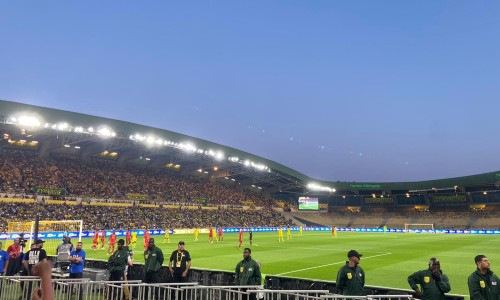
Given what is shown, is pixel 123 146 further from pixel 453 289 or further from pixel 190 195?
pixel 453 289

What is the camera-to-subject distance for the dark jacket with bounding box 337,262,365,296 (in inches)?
329

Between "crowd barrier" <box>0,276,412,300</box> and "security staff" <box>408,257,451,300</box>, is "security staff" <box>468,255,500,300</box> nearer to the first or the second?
"security staff" <box>408,257,451,300</box>

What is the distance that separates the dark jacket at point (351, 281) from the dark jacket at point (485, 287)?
226 cm

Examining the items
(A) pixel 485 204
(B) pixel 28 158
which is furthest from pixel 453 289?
(A) pixel 485 204

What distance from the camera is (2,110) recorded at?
43750mm

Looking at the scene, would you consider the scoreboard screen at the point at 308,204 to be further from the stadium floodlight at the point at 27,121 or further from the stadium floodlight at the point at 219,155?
the stadium floodlight at the point at 27,121

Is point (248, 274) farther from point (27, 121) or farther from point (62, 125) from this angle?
point (62, 125)

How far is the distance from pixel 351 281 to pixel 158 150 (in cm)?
6101

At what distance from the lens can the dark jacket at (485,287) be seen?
22.2 ft

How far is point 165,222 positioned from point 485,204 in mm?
72330

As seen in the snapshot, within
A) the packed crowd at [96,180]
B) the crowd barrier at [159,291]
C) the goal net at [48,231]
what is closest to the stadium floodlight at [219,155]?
the packed crowd at [96,180]

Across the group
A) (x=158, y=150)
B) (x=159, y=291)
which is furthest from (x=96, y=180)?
(x=159, y=291)

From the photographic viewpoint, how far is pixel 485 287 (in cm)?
679

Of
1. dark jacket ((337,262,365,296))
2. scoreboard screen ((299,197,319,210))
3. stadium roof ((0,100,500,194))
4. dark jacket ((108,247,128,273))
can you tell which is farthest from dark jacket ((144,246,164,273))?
scoreboard screen ((299,197,319,210))
